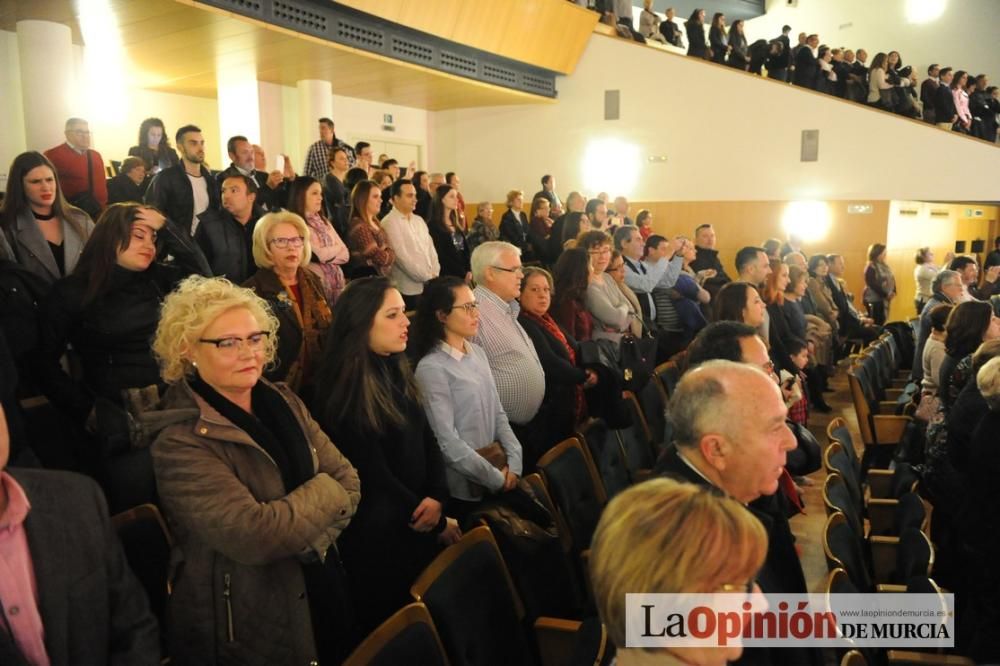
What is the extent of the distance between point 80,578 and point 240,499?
1.12 ft

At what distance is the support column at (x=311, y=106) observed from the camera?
372 inches

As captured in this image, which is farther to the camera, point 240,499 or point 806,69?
point 806,69

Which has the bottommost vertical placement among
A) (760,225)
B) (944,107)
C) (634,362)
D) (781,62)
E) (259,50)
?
(634,362)

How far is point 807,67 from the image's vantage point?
1097 cm

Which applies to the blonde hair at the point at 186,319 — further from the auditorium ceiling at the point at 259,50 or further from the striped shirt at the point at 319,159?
the auditorium ceiling at the point at 259,50

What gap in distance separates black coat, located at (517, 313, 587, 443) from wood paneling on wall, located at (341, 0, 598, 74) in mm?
5912

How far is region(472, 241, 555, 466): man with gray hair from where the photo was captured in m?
3.06

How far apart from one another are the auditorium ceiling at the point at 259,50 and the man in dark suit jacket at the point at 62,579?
6.02 meters

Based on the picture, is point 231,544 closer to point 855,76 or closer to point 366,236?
point 366,236

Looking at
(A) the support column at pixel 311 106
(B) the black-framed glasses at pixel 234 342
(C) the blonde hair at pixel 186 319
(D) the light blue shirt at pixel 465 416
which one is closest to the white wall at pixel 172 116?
(A) the support column at pixel 311 106

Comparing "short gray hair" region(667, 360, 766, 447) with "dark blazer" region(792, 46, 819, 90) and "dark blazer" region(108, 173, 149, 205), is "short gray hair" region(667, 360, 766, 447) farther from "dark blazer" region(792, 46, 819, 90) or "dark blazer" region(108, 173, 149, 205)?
"dark blazer" region(792, 46, 819, 90)

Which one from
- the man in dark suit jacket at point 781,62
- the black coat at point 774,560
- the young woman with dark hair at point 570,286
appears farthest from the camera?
the man in dark suit jacket at point 781,62

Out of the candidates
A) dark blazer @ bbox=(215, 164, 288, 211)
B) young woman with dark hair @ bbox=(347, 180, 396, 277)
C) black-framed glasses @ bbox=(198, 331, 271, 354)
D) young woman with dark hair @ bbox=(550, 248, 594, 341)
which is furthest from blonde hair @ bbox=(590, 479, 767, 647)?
dark blazer @ bbox=(215, 164, 288, 211)

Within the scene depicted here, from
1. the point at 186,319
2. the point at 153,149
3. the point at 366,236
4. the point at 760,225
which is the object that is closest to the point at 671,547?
the point at 186,319
